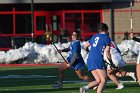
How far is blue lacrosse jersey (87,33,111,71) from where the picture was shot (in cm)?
1490

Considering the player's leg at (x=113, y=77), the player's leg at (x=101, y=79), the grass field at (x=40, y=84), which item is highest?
the player's leg at (x=101, y=79)

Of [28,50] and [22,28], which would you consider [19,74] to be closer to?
[28,50]

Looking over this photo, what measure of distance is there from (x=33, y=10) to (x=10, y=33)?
281 cm

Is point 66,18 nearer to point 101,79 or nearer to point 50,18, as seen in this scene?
point 50,18

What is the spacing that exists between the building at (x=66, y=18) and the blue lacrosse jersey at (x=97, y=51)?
89.6ft

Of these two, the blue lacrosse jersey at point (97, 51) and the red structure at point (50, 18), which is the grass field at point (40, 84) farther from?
the red structure at point (50, 18)

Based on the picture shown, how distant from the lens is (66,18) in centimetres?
4356

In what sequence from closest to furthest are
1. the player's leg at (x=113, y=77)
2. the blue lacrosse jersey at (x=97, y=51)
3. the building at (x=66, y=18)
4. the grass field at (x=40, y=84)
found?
the blue lacrosse jersey at (x=97, y=51) < the grass field at (x=40, y=84) < the player's leg at (x=113, y=77) < the building at (x=66, y=18)

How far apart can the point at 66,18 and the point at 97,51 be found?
28.6m

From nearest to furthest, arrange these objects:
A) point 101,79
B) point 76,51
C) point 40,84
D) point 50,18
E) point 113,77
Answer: point 101,79
point 76,51
point 113,77
point 40,84
point 50,18

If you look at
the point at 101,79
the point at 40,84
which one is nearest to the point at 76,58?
the point at 40,84

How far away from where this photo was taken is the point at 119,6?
43062 mm

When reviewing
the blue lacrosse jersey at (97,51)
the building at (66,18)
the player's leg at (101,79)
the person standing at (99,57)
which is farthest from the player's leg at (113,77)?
the building at (66,18)

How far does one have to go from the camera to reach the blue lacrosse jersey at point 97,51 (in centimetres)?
1490
